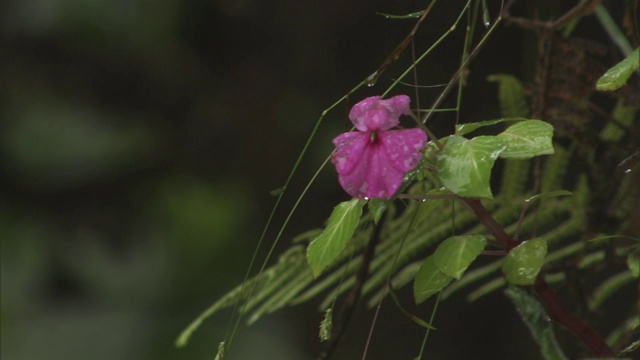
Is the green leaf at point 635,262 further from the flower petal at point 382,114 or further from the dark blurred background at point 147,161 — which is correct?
the dark blurred background at point 147,161

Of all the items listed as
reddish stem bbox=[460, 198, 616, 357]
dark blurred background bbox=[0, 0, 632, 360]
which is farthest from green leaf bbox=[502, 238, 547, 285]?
dark blurred background bbox=[0, 0, 632, 360]

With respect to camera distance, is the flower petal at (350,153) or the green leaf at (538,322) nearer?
the flower petal at (350,153)

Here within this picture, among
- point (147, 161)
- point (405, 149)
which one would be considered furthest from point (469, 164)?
point (147, 161)

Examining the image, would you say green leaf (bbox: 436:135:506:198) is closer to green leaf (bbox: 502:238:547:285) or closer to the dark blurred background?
green leaf (bbox: 502:238:547:285)

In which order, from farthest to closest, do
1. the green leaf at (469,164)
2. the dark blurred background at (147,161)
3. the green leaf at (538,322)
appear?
the dark blurred background at (147,161)
the green leaf at (538,322)
the green leaf at (469,164)

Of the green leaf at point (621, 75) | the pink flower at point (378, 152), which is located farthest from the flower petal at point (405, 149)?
the green leaf at point (621, 75)

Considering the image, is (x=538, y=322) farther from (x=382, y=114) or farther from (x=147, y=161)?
(x=147, y=161)
